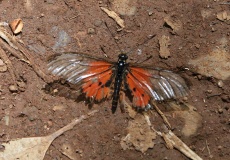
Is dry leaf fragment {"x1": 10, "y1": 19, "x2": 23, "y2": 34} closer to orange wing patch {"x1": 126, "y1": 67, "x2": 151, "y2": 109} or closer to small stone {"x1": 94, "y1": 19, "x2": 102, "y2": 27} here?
small stone {"x1": 94, "y1": 19, "x2": 102, "y2": 27}

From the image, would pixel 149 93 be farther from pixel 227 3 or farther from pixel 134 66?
pixel 227 3

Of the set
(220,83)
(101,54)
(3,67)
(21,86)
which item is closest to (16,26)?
(3,67)

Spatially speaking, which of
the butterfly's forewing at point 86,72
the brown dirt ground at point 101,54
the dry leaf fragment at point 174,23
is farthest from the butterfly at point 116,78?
the dry leaf fragment at point 174,23

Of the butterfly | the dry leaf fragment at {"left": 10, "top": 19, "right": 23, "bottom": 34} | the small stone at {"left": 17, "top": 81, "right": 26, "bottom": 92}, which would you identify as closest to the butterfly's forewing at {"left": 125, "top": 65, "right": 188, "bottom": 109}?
the butterfly

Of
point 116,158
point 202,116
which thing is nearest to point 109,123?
point 116,158

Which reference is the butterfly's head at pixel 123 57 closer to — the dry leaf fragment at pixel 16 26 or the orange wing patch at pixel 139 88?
the orange wing patch at pixel 139 88

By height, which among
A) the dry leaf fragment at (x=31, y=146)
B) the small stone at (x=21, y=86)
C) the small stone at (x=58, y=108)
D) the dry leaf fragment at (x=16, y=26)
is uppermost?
the dry leaf fragment at (x=16, y=26)

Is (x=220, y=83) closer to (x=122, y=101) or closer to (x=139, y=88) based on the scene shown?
(x=139, y=88)
